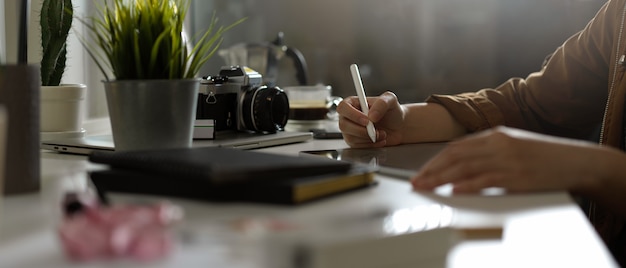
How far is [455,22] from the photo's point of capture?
3004mm

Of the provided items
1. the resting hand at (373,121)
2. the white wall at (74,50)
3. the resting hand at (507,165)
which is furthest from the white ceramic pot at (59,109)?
the resting hand at (507,165)

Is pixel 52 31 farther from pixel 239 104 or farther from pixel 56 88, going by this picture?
pixel 239 104

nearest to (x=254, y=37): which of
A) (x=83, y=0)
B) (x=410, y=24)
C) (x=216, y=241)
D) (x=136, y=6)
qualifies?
(x=410, y=24)

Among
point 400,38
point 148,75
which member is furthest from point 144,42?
point 400,38

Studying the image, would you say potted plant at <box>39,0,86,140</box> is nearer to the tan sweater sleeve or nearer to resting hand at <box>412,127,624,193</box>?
the tan sweater sleeve

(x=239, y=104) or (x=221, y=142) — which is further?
(x=239, y=104)

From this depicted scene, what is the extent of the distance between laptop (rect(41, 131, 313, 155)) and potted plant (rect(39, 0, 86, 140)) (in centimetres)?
5

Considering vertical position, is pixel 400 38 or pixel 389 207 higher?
pixel 400 38

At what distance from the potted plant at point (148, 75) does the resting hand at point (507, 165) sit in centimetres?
37

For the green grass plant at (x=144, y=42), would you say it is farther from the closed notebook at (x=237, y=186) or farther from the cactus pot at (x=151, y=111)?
the closed notebook at (x=237, y=186)

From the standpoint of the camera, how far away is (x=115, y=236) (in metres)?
0.54

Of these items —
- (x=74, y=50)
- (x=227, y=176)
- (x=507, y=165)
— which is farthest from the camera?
(x=74, y=50)

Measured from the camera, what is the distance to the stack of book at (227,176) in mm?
705

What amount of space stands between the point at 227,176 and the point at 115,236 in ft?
0.54
